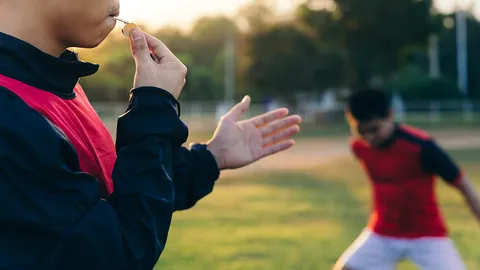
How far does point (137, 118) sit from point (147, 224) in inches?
8.6

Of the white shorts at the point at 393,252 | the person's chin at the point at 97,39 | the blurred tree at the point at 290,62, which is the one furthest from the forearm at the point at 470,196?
the blurred tree at the point at 290,62

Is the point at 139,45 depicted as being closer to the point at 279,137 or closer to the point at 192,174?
the point at 192,174

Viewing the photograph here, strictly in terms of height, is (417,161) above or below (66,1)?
below

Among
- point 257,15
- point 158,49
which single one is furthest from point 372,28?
point 158,49

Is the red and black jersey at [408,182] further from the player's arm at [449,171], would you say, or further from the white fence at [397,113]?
the white fence at [397,113]

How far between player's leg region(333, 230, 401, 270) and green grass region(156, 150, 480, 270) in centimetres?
145

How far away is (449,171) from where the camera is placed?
4.91 m

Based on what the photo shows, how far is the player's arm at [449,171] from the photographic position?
4793mm

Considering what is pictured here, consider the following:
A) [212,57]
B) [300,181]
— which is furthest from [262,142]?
[212,57]

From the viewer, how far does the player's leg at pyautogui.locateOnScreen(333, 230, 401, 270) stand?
16.3 feet

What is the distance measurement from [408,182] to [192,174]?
3484mm

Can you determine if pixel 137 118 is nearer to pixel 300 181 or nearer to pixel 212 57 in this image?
pixel 300 181

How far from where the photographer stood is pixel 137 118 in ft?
4.84

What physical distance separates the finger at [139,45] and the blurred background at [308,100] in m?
0.31
